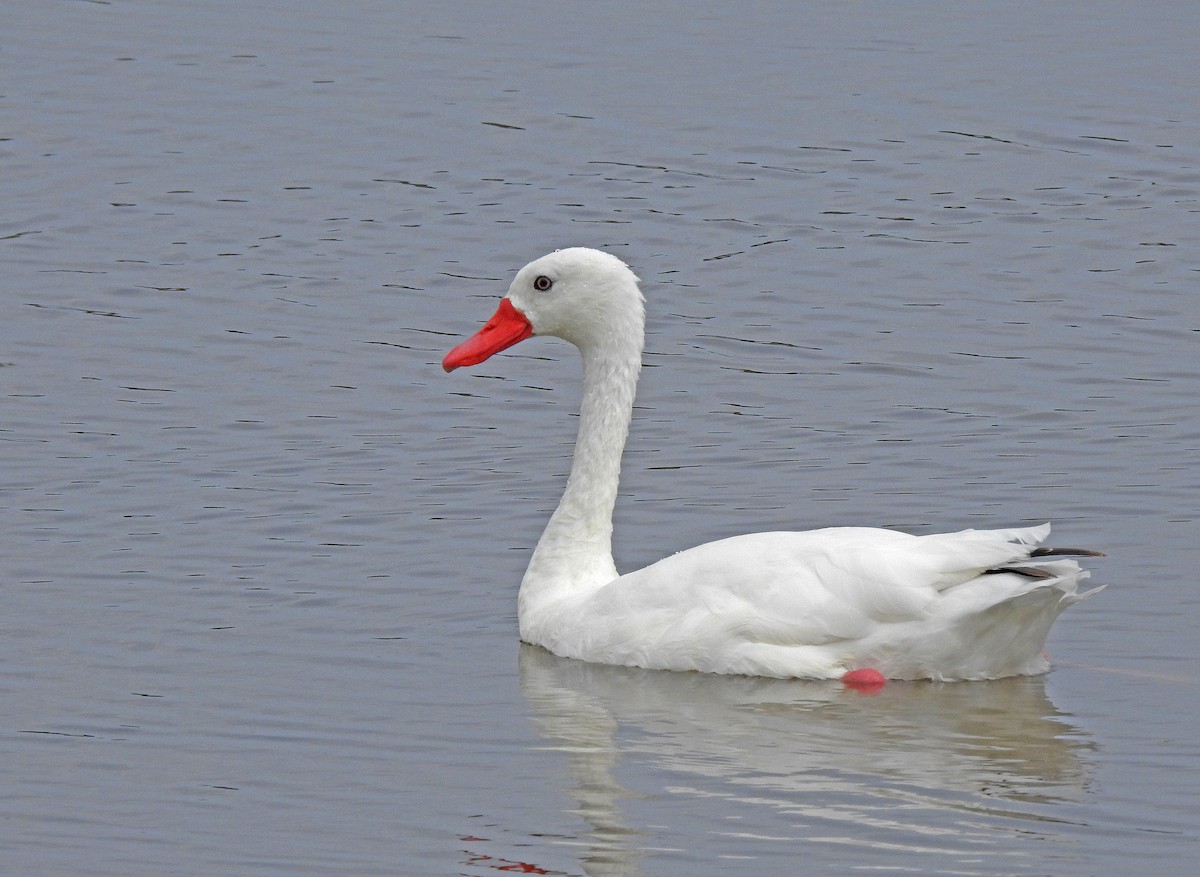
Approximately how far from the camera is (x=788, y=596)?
34.1ft

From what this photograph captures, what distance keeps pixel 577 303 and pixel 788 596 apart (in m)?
2.12

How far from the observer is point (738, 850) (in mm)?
8461

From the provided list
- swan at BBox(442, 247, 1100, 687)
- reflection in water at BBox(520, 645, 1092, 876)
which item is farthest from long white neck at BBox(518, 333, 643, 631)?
reflection in water at BBox(520, 645, 1092, 876)

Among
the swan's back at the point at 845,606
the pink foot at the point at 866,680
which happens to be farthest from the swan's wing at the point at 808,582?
the pink foot at the point at 866,680

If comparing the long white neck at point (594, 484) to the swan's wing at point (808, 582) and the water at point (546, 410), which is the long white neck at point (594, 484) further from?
the swan's wing at point (808, 582)

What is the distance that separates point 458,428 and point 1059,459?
3.72 meters

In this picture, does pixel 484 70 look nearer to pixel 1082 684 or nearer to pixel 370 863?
pixel 1082 684

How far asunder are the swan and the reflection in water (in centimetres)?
11

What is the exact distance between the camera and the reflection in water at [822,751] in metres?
8.70

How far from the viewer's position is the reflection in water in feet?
28.5

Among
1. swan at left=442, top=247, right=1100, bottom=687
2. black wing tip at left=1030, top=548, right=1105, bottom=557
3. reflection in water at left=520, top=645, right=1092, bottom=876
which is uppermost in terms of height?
black wing tip at left=1030, top=548, right=1105, bottom=557

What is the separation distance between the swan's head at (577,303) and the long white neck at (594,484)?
1.9 inches

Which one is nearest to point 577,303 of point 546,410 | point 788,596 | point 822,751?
point 788,596

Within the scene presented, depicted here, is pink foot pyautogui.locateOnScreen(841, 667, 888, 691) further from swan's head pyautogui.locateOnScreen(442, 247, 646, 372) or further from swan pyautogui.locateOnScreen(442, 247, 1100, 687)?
swan's head pyautogui.locateOnScreen(442, 247, 646, 372)
